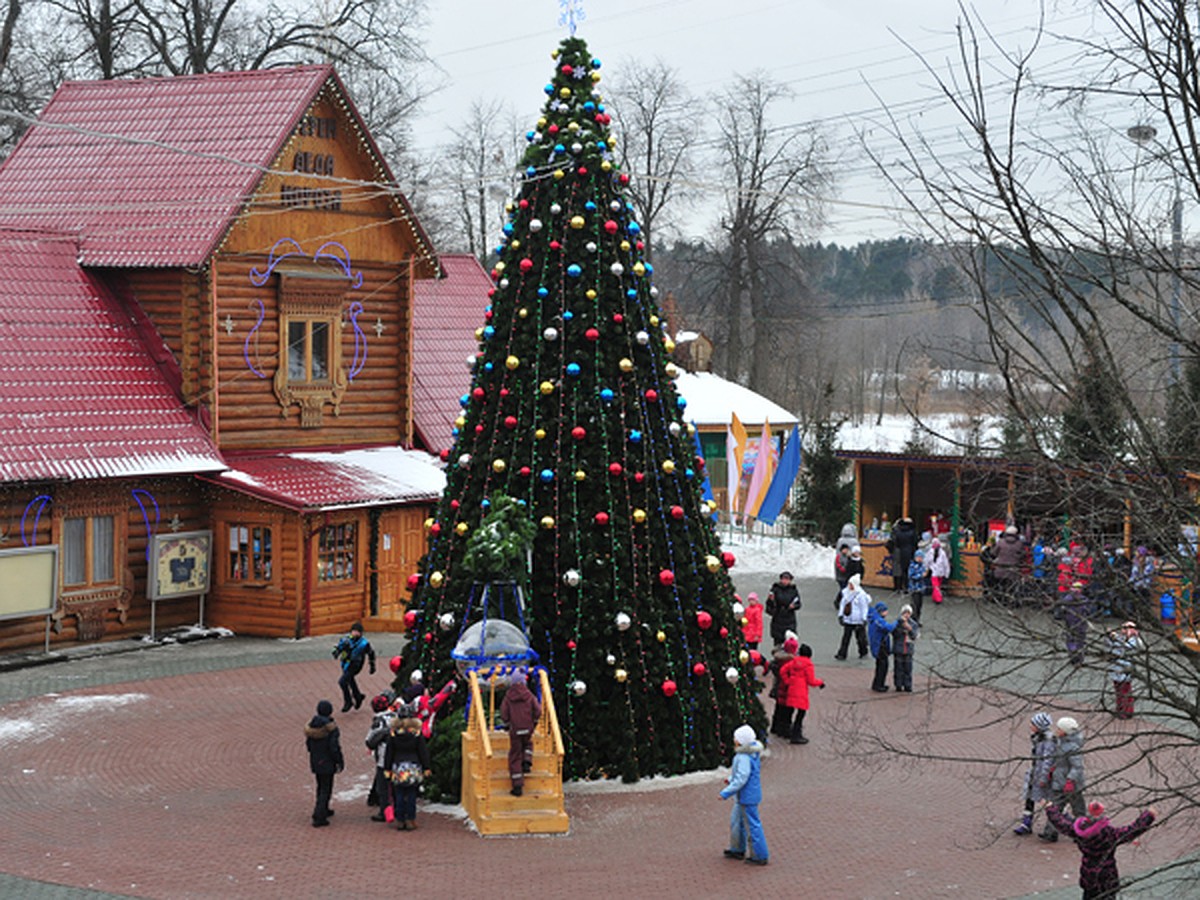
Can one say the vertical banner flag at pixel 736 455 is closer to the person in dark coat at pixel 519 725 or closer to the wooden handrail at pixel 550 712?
the wooden handrail at pixel 550 712

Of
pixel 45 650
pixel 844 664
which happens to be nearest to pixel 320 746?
pixel 45 650

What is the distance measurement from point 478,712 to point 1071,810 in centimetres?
581

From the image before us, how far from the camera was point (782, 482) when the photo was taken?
30891 millimetres

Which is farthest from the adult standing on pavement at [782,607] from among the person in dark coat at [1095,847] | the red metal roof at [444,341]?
the person in dark coat at [1095,847]

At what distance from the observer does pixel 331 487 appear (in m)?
25.7

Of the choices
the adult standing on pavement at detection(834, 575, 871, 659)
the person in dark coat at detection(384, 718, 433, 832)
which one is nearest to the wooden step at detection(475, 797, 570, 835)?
the person in dark coat at detection(384, 718, 433, 832)

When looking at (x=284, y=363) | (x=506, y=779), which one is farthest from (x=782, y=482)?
(x=506, y=779)

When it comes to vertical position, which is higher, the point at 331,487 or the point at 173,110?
the point at 173,110

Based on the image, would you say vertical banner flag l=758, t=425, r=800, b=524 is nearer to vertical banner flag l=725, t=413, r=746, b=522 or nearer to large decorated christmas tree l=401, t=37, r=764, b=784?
vertical banner flag l=725, t=413, r=746, b=522

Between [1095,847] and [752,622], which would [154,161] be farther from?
[1095,847]

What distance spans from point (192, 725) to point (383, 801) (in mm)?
4989

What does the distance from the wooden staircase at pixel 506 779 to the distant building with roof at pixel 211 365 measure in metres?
9.71

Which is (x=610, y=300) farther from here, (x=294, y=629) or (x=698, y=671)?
(x=294, y=629)

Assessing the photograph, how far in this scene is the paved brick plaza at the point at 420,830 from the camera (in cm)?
1335
